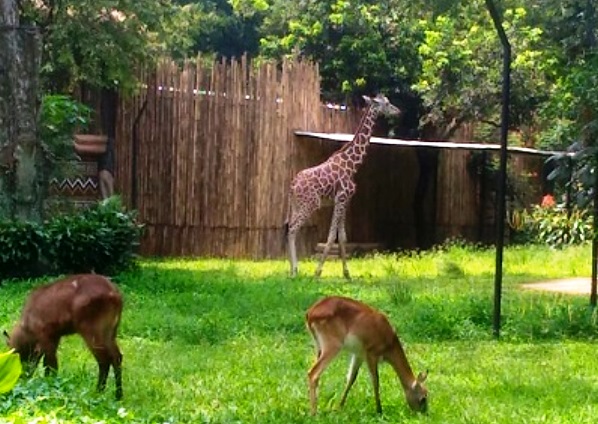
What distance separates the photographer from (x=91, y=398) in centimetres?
588

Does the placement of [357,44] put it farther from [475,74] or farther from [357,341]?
[357,341]

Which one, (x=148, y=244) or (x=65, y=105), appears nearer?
(x=65, y=105)

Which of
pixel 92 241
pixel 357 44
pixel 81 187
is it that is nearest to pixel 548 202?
pixel 357 44

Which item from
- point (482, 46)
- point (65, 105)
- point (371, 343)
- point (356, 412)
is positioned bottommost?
point (356, 412)

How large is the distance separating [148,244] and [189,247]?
639 millimetres

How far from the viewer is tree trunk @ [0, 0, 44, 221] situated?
486 inches

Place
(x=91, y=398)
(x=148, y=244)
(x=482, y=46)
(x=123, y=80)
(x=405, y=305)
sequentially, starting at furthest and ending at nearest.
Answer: (x=482, y=46), (x=148, y=244), (x=123, y=80), (x=405, y=305), (x=91, y=398)

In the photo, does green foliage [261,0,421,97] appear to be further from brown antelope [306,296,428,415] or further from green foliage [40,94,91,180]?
brown antelope [306,296,428,415]

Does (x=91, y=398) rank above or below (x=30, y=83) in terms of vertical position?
below

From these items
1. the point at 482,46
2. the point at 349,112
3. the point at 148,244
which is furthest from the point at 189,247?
the point at 482,46

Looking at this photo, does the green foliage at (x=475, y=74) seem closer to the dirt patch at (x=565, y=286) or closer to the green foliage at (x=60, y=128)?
the dirt patch at (x=565, y=286)

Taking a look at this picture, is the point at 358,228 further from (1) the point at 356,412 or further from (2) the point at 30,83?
(1) the point at 356,412

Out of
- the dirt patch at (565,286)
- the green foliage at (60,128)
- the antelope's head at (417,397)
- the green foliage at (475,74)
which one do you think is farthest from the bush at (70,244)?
the green foliage at (475,74)

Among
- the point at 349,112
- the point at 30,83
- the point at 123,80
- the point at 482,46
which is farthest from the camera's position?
the point at 482,46
